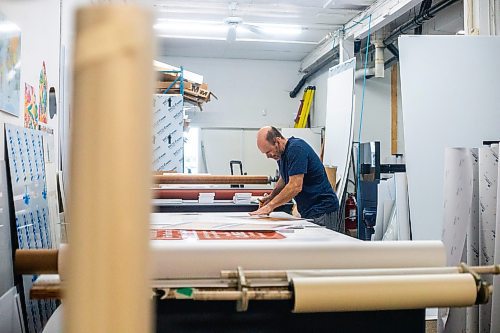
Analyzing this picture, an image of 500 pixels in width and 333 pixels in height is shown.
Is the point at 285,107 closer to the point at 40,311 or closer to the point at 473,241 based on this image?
the point at 473,241

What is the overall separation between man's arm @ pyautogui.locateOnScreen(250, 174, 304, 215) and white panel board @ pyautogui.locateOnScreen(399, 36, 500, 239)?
28.5 inches

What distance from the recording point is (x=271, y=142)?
3324 millimetres

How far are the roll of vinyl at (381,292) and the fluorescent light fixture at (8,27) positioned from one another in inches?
43.0

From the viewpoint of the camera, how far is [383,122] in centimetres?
709

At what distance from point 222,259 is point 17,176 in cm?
86

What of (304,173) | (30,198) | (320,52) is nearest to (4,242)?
(30,198)

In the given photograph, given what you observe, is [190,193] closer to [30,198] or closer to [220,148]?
[30,198]

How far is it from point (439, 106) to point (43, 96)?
96.3 inches

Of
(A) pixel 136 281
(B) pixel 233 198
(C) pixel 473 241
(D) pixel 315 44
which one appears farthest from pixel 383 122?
(A) pixel 136 281

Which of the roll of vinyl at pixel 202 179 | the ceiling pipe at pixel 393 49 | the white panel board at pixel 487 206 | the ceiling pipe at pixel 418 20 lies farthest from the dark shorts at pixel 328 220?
the ceiling pipe at pixel 393 49

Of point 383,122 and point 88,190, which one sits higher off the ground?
point 383,122

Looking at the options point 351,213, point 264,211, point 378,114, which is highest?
point 378,114

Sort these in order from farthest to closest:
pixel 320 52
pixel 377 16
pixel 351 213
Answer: pixel 320 52, pixel 351 213, pixel 377 16

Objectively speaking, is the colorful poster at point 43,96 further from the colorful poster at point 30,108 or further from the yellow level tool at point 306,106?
the yellow level tool at point 306,106
